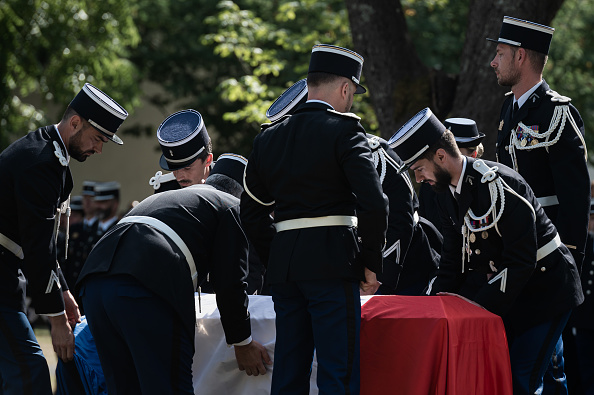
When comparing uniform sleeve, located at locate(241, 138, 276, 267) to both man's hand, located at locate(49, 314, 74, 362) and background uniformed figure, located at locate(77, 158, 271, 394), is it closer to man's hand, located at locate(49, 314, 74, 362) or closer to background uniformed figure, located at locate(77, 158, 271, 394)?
background uniformed figure, located at locate(77, 158, 271, 394)

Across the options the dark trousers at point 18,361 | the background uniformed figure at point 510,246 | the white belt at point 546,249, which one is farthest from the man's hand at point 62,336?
the white belt at point 546,249

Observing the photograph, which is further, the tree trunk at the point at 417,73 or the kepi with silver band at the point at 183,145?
the tree trunk at the point at 417,73

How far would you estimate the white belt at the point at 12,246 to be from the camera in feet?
14.3

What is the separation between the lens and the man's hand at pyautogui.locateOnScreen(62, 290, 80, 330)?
4715mm

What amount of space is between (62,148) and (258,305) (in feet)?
4.54

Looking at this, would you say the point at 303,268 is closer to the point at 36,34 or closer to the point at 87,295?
the point at 87,295

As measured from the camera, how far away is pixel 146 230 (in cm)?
382

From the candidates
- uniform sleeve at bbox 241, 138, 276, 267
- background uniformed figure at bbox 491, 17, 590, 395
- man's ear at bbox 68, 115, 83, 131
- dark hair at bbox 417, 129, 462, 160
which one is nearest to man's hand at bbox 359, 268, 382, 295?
uniform sleeve at bbox 241, 138, 276, 267

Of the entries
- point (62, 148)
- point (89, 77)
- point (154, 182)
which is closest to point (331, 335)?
point (62, 148)

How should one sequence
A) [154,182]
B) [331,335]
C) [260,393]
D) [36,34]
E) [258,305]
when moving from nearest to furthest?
[331,335], [260,393], [258,305], [154,182], [36,34]

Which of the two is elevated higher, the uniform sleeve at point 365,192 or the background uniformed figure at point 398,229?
the uniform sleeve at point 365,192

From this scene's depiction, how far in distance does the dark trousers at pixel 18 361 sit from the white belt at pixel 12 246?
30cm

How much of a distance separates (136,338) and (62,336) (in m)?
0.91

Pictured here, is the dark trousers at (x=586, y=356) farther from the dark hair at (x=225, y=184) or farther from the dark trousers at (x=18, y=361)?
the dark trousers at (x=18, y=361)
